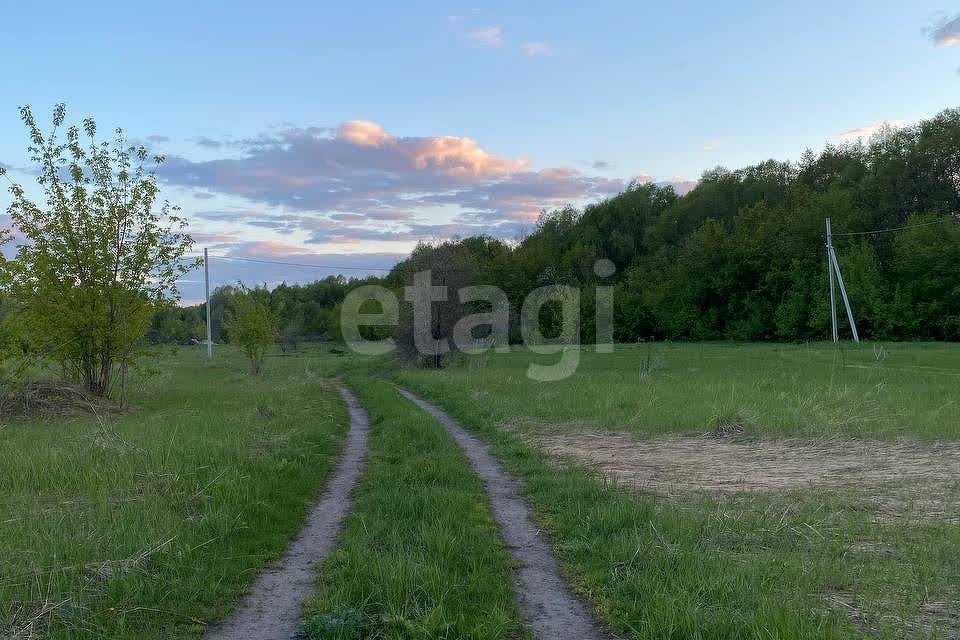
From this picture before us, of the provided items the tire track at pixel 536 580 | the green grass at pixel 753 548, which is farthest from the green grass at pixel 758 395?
the tire track at pixel 536 580

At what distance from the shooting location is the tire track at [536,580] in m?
4.65

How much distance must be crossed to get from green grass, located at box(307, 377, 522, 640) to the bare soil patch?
2583 mm

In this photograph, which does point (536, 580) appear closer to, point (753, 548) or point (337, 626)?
point (337, 626)

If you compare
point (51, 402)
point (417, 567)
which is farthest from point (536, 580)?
point (51, 402)

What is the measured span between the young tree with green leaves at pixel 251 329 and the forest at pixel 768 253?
3.03 metres

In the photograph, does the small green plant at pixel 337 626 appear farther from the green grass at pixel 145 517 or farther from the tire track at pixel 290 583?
the green grass at pixel 145 517

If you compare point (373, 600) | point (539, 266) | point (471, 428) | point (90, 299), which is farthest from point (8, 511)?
point (539, 266)

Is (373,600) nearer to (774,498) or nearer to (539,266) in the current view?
(774,498)

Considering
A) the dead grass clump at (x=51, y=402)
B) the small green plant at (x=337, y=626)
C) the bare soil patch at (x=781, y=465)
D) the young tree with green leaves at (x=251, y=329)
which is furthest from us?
the young tree with green leaves at (x=251, y=329)

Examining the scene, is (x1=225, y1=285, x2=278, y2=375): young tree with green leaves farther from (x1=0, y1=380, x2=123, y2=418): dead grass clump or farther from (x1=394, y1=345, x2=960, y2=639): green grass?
(x1=394, y1=345, x2=960, y2=639): green grass

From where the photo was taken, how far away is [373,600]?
508 cm

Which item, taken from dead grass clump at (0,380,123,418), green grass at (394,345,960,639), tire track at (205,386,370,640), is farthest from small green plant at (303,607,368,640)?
dead grass clump at (0,380,123,418)

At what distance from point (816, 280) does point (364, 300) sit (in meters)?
42.9

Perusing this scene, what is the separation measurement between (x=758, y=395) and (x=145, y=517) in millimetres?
15641
